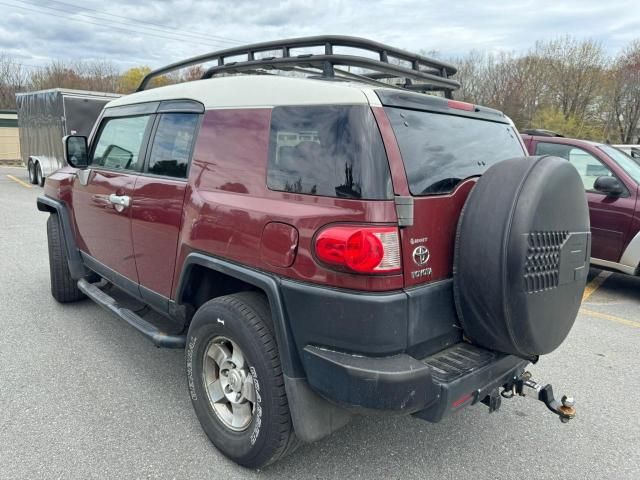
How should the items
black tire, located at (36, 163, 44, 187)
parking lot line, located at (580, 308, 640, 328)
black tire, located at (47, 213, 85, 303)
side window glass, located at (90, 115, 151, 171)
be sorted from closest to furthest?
side window glass, located at (90, 115, 151, 171) < black tire, located at (47, 213, 85, 303) < parking lot line, located at (580, 308, 640, 328) < black tire, located at (36, 163, 44, 187)

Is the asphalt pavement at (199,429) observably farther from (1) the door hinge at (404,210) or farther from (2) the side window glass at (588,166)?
(2) the side window glass at (588,166)

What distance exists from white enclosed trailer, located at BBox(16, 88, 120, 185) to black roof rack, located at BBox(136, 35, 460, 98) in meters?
11.8

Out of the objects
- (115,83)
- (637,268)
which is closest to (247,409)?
(637,268)

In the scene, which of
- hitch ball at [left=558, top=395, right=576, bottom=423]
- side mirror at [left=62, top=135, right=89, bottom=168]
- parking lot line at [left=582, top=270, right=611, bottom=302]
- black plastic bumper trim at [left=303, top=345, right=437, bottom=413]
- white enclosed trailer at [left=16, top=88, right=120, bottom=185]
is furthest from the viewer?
white enclosed trailer at [left=16, top=88, right=120, bottom=185]

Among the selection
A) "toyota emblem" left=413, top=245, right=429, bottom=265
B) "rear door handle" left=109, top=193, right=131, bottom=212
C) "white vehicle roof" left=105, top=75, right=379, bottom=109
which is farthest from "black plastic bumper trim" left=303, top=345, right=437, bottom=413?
"rear door handle" left=109, top=193, right=131, bottom=212

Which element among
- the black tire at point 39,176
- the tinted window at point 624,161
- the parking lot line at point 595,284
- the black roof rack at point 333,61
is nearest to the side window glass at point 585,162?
the tinted window at point 624,161

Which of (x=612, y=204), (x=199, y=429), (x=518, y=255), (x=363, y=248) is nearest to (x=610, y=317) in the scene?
(x=612, y=204)

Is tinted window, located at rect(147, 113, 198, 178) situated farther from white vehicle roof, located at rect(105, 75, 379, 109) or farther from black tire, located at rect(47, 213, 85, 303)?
black tire, located at rect(47, 213, 85, 303)

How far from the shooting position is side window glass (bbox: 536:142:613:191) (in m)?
5.75

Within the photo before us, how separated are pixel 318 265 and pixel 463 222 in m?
0.71

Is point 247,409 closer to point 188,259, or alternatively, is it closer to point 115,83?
point 188,259

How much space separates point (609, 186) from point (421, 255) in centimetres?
447

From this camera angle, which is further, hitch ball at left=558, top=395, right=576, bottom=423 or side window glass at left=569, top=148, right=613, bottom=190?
side window glass at left=569, top=148, right=613, bottom=190

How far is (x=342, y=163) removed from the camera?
1.99 meters
